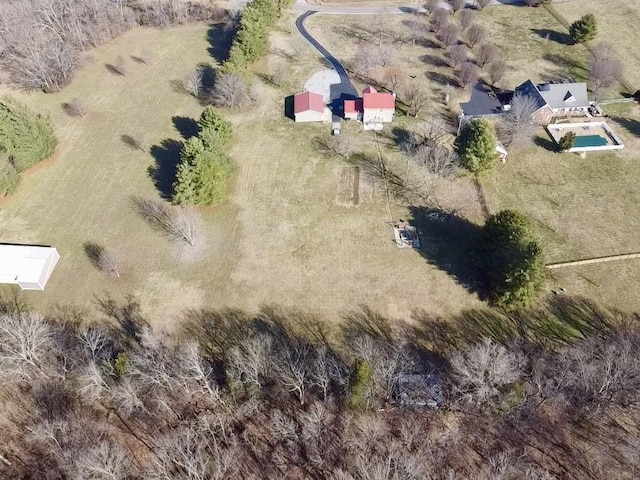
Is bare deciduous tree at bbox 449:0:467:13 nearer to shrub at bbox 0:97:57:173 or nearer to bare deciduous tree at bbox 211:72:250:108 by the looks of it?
bare deciduous tree at bbox 211:72:250:108

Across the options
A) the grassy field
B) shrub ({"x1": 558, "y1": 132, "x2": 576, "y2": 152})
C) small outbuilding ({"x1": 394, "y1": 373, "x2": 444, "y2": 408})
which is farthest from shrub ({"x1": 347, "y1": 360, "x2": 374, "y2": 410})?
the grassy field

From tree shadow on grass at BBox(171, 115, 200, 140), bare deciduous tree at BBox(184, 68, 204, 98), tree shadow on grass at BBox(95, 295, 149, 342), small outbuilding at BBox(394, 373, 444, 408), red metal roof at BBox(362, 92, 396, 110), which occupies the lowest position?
tree shadow on grass at BBox(95, 295, 149, 342)

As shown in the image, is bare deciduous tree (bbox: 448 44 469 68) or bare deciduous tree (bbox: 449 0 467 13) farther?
bare deciduous tree (bbox: 449 0 467 13)

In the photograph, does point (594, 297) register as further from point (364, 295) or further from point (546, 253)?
point (364, 295)

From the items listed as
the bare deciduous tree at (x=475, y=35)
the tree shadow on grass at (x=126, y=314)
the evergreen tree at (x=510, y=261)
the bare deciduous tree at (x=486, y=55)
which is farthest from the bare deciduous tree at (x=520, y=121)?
the tree shadow on grass at (x=126, y=314)

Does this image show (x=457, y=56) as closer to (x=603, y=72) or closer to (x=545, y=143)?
(x=603, y=72)

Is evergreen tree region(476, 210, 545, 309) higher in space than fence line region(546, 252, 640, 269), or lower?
higher

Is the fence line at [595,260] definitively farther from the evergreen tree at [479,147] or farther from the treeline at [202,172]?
the treeline at [202,172]
